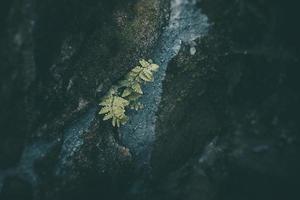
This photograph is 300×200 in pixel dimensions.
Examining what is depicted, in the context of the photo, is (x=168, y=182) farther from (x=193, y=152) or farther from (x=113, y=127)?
(x=113, y=127)

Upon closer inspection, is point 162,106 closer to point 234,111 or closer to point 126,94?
point 126,94

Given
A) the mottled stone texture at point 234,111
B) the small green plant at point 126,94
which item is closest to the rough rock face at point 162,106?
the mottled stone texture at point 234,111

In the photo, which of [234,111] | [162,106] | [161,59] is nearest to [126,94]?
[162,106]

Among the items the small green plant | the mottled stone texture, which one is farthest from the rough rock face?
the small green plant

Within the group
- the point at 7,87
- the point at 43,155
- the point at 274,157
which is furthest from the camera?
the point at 274,157

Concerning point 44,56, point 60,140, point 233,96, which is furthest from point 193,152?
point 44,56
